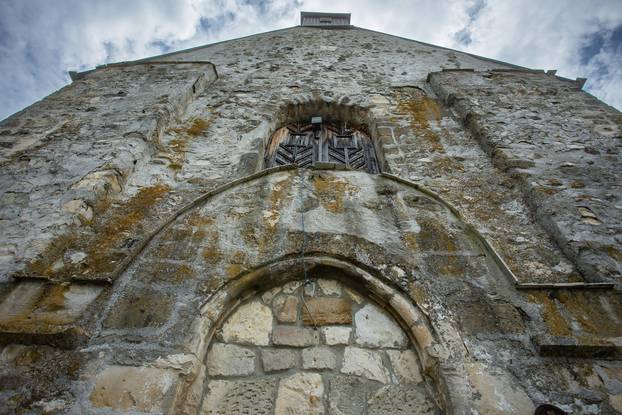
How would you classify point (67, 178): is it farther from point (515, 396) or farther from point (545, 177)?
point (545, 177)

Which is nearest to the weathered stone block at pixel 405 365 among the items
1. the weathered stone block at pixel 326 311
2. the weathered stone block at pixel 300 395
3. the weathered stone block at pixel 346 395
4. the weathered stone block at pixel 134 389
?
the weathered stone block at pixel 346 395

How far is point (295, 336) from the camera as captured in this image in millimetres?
1953

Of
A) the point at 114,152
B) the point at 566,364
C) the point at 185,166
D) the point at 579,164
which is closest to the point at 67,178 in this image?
the point at 114,152

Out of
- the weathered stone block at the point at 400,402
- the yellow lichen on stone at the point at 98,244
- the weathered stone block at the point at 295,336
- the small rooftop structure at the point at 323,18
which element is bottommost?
the weathered stone block at the point at 400,402

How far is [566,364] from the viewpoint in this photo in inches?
66.7

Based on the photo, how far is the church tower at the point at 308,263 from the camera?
1.68 meters

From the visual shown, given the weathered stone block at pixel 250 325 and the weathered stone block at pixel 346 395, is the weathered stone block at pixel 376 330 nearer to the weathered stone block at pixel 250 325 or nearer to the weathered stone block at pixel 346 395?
the weathered stone block at pixel 346 395

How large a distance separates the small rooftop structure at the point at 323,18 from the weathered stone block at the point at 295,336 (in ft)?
37.0

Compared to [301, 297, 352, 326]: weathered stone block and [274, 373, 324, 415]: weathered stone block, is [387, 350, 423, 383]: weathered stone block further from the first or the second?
[274, 373, 324, 415]: weathered stone block

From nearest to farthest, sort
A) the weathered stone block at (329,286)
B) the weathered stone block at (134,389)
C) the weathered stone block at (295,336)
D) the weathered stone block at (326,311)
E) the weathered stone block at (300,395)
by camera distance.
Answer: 1. the weathered stone block at (134,389)
2. the weathered stone block at (300,395)
3. the weathered stone block at (295,336)
4. the weathered stone block at (326,311)
5. the weathered stone block at (329,286)

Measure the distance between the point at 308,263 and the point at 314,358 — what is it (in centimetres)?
59

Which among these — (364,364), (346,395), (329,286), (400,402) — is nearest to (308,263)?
(329,286)

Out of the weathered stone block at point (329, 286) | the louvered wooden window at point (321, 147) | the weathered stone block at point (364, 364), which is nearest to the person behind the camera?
the weathered stone block at point (364, 364)

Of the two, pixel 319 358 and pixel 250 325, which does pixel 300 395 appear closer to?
pixel 319 358
